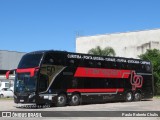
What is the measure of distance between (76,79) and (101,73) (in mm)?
2767

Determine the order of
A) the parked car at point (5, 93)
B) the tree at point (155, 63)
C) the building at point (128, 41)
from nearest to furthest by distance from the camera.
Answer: the tree at point (155, 63)
the parked car at point (5, 93)
the building at point (128, 41)

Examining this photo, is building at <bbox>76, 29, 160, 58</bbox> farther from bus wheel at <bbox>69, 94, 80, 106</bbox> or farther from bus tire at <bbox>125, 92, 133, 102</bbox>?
bus wheel at <bbox>69, 94, 80, 106</bbox>

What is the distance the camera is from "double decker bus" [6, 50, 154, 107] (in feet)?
Answer: 85.7

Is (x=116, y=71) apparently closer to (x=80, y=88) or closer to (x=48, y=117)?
(x=80, y=88)

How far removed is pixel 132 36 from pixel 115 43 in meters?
3.75

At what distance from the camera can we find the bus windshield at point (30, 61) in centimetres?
2605

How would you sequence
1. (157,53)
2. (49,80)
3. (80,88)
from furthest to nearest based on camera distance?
(157,53) < (80,88) < (49,80)

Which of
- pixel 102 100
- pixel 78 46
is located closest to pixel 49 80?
pixel 102 100

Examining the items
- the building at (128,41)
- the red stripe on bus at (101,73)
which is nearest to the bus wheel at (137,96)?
the red stripe on bus at (101,73)

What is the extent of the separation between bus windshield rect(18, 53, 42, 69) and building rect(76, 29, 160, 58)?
3760cm

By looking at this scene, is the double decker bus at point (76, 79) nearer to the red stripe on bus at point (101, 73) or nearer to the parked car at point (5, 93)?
the red stripe on bus at point (101, 73)

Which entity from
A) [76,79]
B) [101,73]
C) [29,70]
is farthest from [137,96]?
[29,70]

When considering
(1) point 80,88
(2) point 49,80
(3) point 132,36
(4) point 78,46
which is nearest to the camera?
(2) point 49,80

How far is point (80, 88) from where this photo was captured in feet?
94.6
